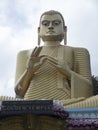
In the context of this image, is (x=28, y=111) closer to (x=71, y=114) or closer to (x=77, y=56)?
(x=71, y=114)

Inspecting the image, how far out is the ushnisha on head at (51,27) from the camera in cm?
1103

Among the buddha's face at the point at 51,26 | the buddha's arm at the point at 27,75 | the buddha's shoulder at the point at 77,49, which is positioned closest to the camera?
the buddha's arm at the point at 27,75

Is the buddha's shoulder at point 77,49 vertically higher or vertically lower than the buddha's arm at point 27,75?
higher

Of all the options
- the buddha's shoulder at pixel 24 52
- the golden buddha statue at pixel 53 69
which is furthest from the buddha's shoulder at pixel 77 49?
the buddha's shoulder at pixel 24 52

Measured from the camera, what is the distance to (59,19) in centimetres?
1117

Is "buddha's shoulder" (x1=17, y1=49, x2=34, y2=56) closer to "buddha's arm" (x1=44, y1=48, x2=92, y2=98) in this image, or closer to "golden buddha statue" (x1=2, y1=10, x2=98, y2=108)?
"golden buddha statue" (x1=2, y1=10, x2=98, y2=108)

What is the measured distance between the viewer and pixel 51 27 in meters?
11.0

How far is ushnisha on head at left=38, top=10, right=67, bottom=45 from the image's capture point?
434 inches

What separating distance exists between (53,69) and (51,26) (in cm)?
128

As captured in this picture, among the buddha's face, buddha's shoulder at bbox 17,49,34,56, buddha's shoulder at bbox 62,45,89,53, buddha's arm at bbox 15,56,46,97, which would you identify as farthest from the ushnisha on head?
buddha's arm at bbox 15,56,46,97

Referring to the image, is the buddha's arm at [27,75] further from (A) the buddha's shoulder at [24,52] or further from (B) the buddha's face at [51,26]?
(B) the buddha's face at [51,26]

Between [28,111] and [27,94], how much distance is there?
3.57 metres

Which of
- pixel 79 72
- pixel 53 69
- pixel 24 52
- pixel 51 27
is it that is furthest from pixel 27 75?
pixel 51 27

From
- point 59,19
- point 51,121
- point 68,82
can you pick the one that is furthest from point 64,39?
point 51,121
